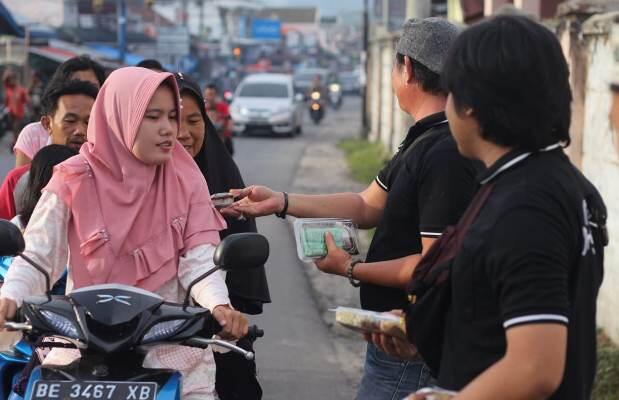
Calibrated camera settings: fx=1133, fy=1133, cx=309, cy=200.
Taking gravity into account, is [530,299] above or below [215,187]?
above

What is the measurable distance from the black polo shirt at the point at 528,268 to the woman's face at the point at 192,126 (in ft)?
7.68

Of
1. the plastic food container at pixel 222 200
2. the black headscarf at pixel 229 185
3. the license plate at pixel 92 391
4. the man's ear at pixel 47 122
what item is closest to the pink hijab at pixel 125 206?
the plastic food container at pixel 222 200

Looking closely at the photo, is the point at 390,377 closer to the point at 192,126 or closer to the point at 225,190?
the point at 225,190

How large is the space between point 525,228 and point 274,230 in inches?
440

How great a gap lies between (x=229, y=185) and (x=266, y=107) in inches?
1058

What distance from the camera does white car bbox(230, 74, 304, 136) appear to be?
31.3 m

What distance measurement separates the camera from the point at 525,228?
2.16 meters

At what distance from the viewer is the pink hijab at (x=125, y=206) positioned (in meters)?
3.42

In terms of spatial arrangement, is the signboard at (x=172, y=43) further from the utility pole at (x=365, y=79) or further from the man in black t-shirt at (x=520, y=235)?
the man in black t-shirt at (x=520, y=235)

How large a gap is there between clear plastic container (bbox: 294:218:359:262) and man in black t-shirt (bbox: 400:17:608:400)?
1.07m

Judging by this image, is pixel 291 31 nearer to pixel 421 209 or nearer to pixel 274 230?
pixel 274 230

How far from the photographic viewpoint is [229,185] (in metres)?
4.67

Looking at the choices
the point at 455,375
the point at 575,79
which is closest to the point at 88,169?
the point at 455,375

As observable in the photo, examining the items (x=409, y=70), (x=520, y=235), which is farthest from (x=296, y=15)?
(x=520, y=235)
